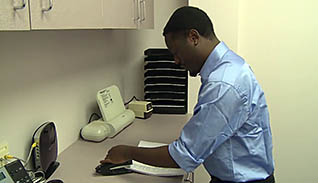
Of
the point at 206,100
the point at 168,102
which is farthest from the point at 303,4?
the point at 206,100

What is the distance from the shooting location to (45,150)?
1.41m

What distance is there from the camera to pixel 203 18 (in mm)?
1275

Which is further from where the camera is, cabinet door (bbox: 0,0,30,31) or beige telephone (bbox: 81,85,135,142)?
beige telephone (bbox: 81,85,135,142)

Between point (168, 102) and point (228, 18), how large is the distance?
752 millimetres

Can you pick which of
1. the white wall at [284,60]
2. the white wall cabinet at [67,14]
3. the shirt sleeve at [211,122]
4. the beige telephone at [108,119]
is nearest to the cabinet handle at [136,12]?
the white wall cabinet at [67,14]

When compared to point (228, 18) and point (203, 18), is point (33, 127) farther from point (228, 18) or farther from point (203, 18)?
point (228, 18)

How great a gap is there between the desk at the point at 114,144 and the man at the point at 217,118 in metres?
0.13

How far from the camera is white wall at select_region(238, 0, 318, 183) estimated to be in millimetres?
2373

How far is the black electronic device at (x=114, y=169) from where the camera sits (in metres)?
1.42

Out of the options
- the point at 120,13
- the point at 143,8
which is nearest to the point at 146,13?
the point at 143,8

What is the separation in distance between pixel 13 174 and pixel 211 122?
2.27ft

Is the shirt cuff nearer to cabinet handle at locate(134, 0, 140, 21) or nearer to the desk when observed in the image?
the desk

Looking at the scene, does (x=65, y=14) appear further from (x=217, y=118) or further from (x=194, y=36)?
(x=217, y=118)

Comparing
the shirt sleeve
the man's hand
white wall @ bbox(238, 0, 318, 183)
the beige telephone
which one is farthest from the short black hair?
white wall @ bbox(238, 0, 318, 183)
